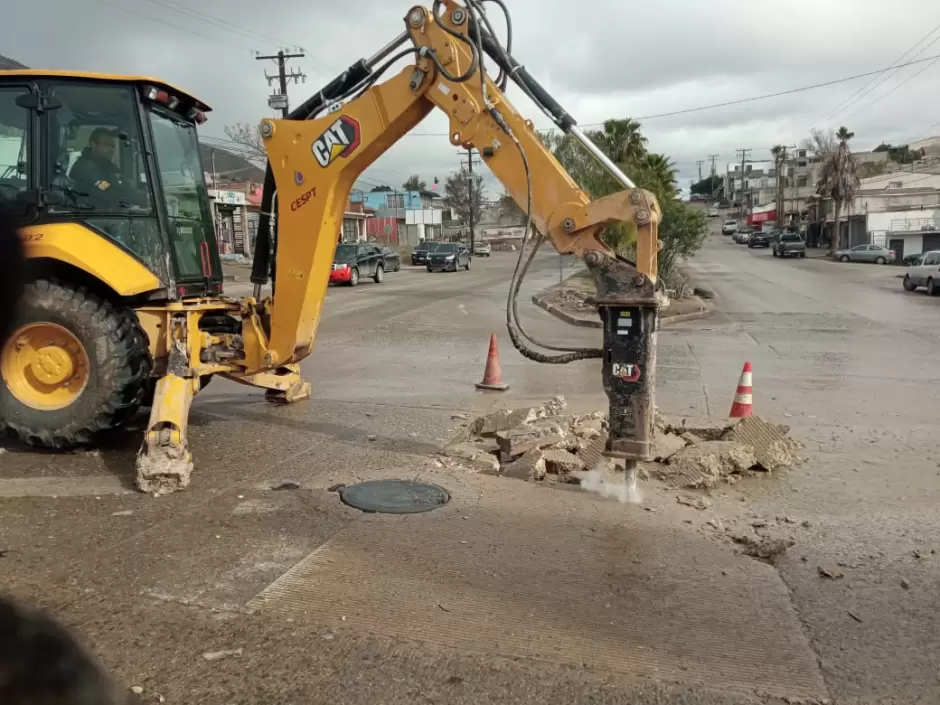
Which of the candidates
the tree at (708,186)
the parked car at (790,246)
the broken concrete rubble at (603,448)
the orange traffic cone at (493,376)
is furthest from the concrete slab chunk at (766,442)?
the tree at (708,186)

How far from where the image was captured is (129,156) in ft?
22.0

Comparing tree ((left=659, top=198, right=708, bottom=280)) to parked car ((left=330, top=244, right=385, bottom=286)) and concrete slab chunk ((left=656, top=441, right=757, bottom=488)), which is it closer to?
parked car ((left=330, top=244, right=385, bottom=286))

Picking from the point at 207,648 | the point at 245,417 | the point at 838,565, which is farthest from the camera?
the point at 245,417

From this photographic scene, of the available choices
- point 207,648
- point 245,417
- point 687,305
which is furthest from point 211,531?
point 687,305

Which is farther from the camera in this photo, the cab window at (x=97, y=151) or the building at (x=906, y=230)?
the building at (x=906, y=230)

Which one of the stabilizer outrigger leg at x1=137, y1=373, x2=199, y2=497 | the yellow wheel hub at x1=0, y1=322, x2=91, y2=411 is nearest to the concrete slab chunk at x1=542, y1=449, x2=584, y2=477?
the stabilizer outrigger leg at x1=137, y1=373, x2=199, y2=497

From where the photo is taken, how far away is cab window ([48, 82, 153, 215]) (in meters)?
6.45

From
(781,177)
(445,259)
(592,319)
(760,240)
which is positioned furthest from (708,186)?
(592,319)

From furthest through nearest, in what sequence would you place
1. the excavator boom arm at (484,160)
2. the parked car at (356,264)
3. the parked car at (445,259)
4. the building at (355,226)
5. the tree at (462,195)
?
the tree at (462,195) → the building at (355,226) → the parked car at (445,259) → the parked car at (356,264) → the excavator boom arm at (484,160)

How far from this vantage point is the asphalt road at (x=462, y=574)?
3410 millimetres

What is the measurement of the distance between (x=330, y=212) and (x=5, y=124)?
281 cm

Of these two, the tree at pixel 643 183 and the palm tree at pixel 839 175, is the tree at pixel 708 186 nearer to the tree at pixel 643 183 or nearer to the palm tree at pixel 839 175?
the palm tree at pixel 839 175

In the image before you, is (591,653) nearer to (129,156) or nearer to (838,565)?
(838,565)

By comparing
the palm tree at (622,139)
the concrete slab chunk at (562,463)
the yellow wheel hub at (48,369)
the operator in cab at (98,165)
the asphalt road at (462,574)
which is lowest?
the asphalt road at (462,574)
